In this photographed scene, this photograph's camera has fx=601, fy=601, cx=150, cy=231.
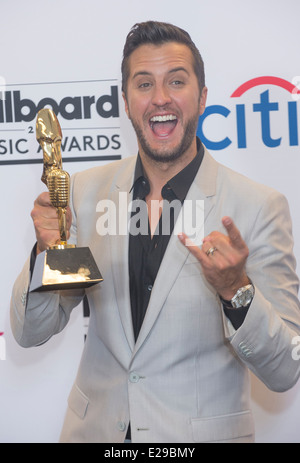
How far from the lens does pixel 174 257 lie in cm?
175

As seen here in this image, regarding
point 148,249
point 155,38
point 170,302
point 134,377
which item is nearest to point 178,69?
point 155,38

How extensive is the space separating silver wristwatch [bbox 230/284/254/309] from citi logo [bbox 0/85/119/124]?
1.28 meters

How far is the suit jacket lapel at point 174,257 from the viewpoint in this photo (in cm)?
171

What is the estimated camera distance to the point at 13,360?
2.69 meters

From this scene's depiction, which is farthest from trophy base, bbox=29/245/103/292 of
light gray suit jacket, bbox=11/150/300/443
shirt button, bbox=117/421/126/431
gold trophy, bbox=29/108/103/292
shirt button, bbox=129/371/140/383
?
shirt button, bbox=117/421/126/431

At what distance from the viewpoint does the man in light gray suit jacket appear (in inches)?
67.2

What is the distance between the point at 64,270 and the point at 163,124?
668mm

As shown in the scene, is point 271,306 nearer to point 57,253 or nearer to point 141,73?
point 57,253

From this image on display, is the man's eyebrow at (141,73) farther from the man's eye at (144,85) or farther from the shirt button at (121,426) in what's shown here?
the shirt button at (121,426)

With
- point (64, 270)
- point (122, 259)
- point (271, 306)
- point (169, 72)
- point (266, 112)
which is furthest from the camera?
point (266, 112)

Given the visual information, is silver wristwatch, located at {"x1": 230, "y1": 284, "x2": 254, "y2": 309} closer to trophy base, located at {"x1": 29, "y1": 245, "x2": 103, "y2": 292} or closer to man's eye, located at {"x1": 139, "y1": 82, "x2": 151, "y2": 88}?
trophy base, located at {"x1": 29, "y1": 245, "x2": 103, "y2": 292}
